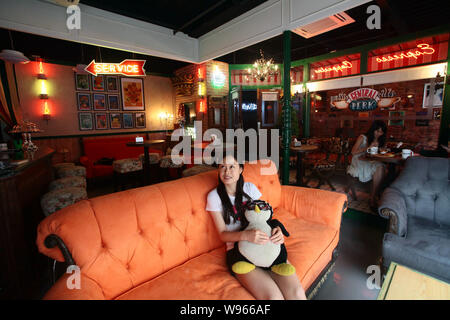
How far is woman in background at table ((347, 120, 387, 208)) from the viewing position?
11.7 feet

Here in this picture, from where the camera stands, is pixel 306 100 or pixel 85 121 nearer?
pixel 85 121

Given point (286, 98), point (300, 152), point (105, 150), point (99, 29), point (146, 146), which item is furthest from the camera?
point (105, 150)

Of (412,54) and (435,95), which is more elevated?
(412,54)

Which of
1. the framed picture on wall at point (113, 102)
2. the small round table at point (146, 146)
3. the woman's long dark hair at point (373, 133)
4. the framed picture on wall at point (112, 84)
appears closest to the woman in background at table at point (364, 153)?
the woman's long dark hair at point (373, 133)

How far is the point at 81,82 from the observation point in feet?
20.5

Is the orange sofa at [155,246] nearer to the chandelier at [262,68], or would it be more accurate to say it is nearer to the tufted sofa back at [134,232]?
the tufted sofa back at [134,232]

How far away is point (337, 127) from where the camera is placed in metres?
5.19

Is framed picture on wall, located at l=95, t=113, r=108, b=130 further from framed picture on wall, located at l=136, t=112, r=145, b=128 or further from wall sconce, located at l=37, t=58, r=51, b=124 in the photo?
wall sconce, located at l=37, t=58, r=51, b=124

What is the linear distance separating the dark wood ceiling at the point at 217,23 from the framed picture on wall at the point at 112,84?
0.55 m

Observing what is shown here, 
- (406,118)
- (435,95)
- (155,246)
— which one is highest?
(435,95)

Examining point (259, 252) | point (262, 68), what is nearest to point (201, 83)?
point (262, 68)

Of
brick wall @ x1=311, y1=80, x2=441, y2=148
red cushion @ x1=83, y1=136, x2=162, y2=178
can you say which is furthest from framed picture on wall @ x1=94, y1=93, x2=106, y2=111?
brick wall @ x1=311, y1=80, x2=441, y2=148

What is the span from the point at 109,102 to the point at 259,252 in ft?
22.7

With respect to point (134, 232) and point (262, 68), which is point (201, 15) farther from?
point (134, 232)
